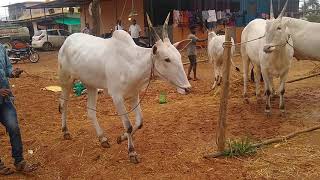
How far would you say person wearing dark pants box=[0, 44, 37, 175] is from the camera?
4.89 metres

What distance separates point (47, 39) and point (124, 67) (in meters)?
21.4

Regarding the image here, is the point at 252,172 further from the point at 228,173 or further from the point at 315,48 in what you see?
the point at 315,48

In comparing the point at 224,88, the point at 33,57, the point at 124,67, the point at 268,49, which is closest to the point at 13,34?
the point at 33,57

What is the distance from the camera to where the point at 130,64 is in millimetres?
5277

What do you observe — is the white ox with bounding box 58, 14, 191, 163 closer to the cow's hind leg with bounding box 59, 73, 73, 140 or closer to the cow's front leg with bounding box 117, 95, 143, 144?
the cow's front leg with bounding box 117, 95, 143, 144

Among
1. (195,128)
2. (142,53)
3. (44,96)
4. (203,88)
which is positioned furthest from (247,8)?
(142,53)

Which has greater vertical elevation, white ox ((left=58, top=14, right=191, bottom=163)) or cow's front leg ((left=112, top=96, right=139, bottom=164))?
white ox ((left=58, top=14, right=191, bottom=163))

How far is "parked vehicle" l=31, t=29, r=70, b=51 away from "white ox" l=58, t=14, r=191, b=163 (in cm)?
2010

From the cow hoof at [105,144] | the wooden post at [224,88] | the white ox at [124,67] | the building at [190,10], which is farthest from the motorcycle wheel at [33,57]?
the wooden post at [224,88]

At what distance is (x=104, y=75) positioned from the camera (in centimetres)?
553

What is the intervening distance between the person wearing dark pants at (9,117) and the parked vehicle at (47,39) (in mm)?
20857

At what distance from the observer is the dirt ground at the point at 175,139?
4938 millimetres

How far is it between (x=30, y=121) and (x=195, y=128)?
134 inches

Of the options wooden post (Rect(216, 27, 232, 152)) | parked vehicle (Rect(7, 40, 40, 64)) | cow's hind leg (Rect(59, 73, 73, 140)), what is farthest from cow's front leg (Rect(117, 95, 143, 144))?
parked vehicle (Rect(7, 40, 40, 64))
